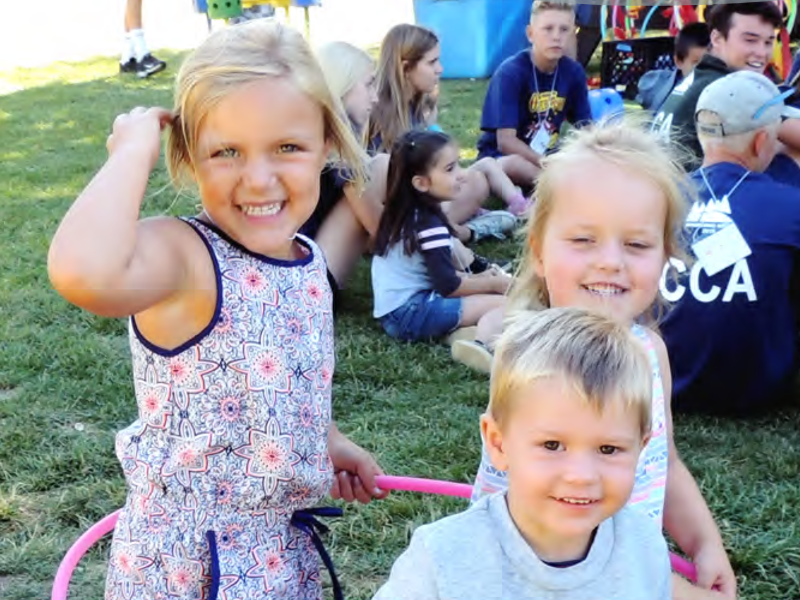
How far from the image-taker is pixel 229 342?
6.83 feet

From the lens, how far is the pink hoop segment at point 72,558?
91.0 inches

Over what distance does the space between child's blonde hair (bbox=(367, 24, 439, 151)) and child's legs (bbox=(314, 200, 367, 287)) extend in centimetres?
78

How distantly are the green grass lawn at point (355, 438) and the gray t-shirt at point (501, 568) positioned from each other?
1385 millimetres

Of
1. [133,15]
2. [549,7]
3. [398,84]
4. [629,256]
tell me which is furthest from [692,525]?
[133,15]

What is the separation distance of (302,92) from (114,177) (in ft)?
1.39

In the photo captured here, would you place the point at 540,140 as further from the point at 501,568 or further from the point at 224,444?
the point at 501,568

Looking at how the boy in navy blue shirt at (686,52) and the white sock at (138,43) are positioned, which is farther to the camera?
the white sock at (138,43)

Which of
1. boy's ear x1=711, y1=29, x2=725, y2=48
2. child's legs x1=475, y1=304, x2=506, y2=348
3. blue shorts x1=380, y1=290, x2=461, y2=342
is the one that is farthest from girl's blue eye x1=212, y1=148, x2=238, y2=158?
boy's ear x1=711, y1=29, x2=725, y2=48

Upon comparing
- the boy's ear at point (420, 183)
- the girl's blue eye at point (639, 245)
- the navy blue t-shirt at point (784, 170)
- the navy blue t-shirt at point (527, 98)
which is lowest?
the navy blue t-shirt at point (527, 98)

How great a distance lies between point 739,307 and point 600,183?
202cm

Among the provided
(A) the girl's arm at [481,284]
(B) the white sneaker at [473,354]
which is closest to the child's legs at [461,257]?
(A) the girl's arm at [481,284]

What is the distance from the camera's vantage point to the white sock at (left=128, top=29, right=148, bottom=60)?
1246 centimetres

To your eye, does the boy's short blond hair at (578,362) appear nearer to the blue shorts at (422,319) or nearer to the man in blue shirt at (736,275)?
the man in blue shirt at (736,275)

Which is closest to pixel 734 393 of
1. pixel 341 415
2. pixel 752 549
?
pixel 752 549
